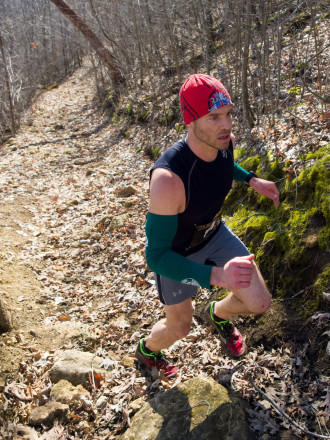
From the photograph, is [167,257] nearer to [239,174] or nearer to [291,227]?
[239,174]

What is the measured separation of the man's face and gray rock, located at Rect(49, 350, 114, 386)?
8.95ft

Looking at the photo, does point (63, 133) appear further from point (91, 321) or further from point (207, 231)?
point (207, 231)

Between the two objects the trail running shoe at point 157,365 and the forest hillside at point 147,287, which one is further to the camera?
the trail running shoe at point 157,365

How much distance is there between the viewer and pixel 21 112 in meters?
18.2

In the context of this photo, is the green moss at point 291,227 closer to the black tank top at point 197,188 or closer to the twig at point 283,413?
the twig at point 283,413

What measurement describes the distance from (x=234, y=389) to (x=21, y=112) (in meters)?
18.5

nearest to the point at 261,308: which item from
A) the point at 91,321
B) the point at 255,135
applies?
the point at 91,321

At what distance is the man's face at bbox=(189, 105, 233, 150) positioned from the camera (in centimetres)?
288

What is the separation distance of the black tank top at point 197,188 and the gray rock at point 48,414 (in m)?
1.90

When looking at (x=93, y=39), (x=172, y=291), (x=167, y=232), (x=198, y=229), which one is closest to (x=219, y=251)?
(x=198, y=229)

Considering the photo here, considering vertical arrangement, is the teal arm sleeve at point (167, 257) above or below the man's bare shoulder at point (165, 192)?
below

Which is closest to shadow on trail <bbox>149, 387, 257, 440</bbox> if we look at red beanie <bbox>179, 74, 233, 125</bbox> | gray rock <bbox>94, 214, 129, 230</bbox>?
red beanie <bbox>179, 74, 233, 125</bbox>

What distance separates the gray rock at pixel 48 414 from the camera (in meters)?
3.32

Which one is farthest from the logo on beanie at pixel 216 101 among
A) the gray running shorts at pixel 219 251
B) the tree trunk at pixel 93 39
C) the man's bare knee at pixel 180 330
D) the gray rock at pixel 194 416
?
the tree trunk at pixel 93 39
